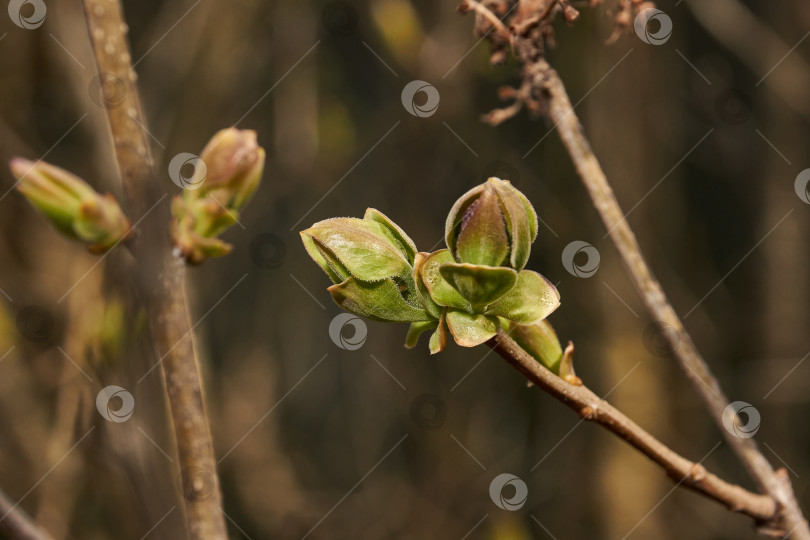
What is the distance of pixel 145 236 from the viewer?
0.33m

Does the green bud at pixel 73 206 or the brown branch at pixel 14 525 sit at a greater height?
the green bud at pixel 73 206

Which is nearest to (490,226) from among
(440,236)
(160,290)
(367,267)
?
(367,267)

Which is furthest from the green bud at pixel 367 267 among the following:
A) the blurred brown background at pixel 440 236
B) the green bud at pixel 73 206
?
the blurred brown background at pixel 440 236

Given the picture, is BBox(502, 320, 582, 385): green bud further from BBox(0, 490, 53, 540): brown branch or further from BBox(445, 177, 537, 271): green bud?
BBox(0, 490, 53, 540): brown branch

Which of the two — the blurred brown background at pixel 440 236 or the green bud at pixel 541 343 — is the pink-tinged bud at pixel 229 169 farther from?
the blurred brown background at pixel 440 236

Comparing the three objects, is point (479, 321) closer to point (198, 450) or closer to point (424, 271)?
point (424, 271)

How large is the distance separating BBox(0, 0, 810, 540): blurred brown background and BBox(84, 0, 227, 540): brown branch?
136cm

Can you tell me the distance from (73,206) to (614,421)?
33 centimetres

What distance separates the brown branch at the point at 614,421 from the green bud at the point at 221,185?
172 mm

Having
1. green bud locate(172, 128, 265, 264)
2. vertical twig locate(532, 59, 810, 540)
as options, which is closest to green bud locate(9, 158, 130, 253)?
green bud locate(172, 128, 265, 264)

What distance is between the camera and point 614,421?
43 centimetres

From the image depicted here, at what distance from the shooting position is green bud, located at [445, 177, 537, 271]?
42cm

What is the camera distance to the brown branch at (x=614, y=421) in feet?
1.33

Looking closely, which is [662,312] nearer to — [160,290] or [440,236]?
[160,290]
